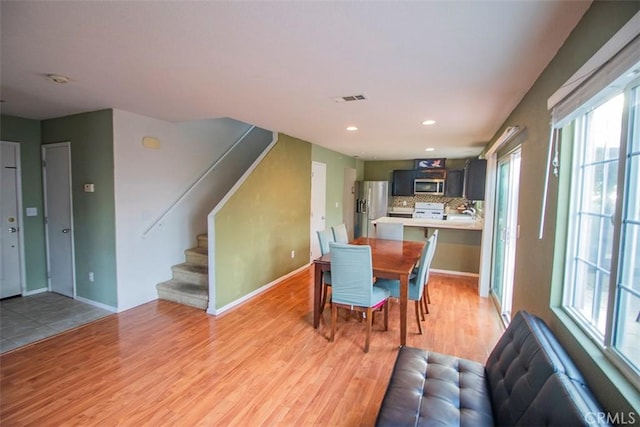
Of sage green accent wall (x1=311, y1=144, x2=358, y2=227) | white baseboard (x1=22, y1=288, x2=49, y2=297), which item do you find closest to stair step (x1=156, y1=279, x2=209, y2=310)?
white baseboard (x1=22, y1=288, x2=49, y2=297)

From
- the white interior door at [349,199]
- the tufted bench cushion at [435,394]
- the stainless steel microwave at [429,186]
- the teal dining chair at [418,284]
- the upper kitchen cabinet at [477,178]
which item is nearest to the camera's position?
the tufted bench cushion at [435,394]

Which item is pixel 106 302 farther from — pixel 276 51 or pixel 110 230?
pixel 276 51

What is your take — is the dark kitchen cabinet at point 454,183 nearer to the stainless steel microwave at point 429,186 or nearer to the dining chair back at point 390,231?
the stainless steel microwave at point 429,186

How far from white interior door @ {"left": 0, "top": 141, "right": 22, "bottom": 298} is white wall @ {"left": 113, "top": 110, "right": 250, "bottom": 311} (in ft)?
5.25

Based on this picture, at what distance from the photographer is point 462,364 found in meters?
1.92

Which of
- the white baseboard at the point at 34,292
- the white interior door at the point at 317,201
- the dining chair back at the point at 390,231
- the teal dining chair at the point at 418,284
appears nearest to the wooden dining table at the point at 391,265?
the teal dining chair at the point at 418,284

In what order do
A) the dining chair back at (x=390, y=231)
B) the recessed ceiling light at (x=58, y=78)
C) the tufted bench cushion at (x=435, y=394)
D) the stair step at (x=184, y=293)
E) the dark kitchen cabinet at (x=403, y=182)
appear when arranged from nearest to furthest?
the tufted bench cushion at (x=435, y=394) < the recessed ceiling light at (x=58, y=78) < the stair step at (x=184, y=293) < the dining chair back at (x=390, y=231) < the dark kitchen cabinet at (x=403, y=182)

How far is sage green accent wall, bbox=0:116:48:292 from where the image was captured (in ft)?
12.8

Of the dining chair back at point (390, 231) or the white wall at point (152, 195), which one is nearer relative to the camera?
the white wall at point (152, 195)

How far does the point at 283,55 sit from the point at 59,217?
3.93m

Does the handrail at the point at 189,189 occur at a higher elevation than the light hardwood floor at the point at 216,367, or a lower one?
higher

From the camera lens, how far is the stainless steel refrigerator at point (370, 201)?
8289mm

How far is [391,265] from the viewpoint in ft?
9.87

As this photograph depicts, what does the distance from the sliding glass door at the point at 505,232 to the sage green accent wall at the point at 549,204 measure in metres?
0.53
